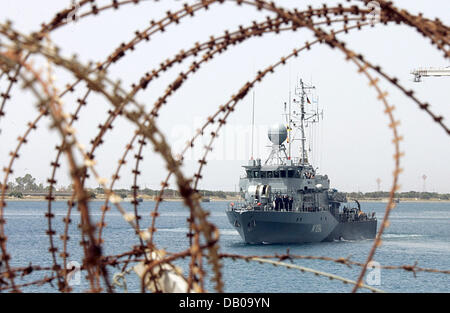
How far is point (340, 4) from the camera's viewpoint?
302 inches

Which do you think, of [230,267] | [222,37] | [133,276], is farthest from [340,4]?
[230,267]

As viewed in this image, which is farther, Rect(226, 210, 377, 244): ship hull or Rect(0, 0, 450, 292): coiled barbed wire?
Rect(226, 210, 377, 244): ship hull

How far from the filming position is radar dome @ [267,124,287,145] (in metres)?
61.8

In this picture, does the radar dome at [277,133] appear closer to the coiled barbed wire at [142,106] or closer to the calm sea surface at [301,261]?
the calm sea surface at [301,261]

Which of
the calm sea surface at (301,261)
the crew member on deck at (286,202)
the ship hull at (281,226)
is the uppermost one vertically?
the crew member on deck at (286,202)

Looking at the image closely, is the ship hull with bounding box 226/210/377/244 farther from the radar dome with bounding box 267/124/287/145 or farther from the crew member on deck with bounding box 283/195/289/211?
the radar dome with bounding box 267/124/287/145

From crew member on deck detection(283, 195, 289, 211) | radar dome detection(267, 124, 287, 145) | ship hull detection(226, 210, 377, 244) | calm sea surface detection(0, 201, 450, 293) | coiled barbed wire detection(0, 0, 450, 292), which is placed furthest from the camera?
radar dome detection(267, 124, 287, 145)

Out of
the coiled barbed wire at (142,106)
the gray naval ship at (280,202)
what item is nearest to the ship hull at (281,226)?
the gray naval ship at (280,202)

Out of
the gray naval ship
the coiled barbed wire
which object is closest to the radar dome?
the gray naval ship

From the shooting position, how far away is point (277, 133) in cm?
6181

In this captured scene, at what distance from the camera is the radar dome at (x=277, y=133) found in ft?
203

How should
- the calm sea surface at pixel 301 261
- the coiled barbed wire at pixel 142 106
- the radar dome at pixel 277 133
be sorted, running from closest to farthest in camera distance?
1. the coiled barbed wire at pixel 142 106
2. the calm sea surface at pixel 301 261
3. the radar dome at pixel 277 133

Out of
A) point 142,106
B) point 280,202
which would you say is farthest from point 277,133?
point 142,106

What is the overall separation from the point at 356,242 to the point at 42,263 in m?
33.6
